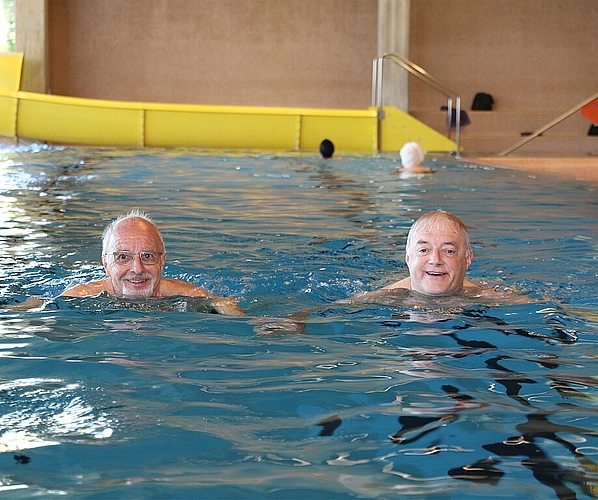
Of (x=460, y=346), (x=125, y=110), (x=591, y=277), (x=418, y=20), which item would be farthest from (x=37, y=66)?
(x=460, y=346)

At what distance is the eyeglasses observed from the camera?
4.40m

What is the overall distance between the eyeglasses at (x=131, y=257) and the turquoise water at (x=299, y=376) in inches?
7.6

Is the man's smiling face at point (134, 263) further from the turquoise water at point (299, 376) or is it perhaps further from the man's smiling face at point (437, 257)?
the man's smiling face at point (437, 257)

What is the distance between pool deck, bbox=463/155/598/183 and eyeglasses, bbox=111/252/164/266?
893 cm

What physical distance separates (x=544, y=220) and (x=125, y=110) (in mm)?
10233

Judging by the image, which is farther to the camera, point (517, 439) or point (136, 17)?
point (136, 17)

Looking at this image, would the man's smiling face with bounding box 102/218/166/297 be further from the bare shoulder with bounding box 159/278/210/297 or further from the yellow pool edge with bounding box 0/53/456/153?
the yellow pool edge with bounding box 0/53/456/153

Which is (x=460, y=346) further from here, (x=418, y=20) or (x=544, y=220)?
A: (x=418, y=20)

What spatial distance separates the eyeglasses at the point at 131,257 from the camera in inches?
173

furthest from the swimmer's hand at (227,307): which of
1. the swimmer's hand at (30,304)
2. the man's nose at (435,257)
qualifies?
the man's nose at (435,257)

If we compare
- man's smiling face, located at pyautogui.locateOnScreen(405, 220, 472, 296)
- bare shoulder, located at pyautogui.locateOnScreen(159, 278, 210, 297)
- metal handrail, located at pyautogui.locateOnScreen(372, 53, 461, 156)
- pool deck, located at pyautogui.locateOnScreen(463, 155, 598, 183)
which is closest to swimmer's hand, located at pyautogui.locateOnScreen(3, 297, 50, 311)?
bare shoulder, located at pyautogui.locateOnScreen(159, 278, 210, 297)

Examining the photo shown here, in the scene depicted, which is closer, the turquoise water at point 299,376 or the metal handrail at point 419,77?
the turquoise water at point 299,376

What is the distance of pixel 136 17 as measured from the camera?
19.8 metres

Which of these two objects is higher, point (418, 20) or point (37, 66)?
point (418, 20)
